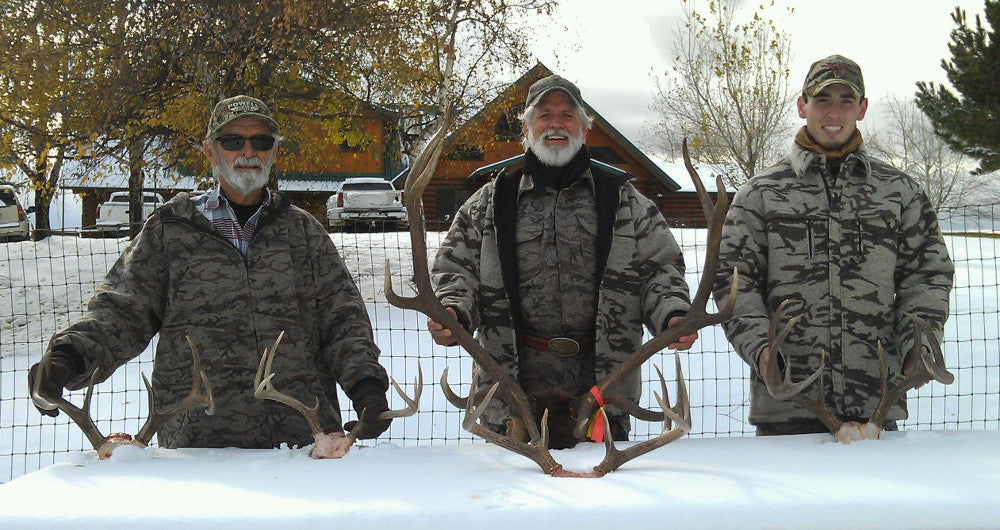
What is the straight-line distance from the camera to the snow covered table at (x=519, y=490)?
72.6 inches

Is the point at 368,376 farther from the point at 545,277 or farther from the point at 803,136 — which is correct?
the point at 803,136

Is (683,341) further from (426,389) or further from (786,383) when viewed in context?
(426,389)

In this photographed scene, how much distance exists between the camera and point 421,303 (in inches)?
98.2

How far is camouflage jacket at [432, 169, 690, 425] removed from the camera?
283 cm

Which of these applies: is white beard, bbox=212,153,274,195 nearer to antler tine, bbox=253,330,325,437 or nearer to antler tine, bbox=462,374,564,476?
antler tine, bbox=253,330,325,437

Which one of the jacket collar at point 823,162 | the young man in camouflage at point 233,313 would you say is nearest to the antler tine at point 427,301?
the young man in camouflage at point 233,313

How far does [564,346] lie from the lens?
2.87 m

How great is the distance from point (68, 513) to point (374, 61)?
8816mm

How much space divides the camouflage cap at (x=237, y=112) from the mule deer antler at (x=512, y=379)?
845 mm

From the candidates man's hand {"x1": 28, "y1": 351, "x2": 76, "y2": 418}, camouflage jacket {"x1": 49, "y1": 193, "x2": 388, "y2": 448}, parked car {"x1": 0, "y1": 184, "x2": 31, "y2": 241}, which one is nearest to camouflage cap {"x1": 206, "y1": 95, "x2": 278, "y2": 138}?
camouflage jacket {"x1": 49, "y1": 193, "x2": 388, "y2": 448}

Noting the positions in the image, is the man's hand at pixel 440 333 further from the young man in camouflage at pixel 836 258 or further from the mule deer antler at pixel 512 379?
the young man in camouflage at pixel 836 258

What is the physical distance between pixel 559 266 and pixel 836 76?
1184mm

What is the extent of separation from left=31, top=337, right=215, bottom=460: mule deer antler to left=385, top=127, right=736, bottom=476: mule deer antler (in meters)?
0.66

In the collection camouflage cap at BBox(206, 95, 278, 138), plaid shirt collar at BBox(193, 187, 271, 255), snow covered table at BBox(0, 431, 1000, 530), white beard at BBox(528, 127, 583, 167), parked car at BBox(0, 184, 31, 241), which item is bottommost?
snow covered table at BBox(0, 431, 1000, 530)
